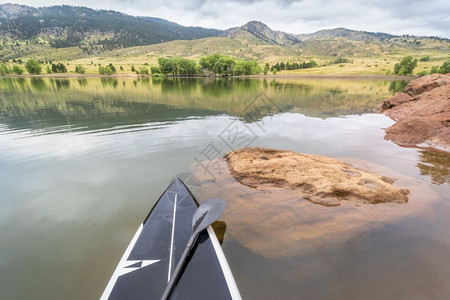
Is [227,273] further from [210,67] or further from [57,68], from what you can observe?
[57,68]

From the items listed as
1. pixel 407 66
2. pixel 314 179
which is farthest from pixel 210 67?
pixel 314 179

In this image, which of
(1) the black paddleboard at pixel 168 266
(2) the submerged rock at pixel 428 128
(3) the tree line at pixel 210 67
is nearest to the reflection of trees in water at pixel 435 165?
(2) the submerged rock at pixel 428 128

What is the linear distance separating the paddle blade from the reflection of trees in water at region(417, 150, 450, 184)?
11484mm

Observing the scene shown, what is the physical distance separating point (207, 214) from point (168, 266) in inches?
83.0

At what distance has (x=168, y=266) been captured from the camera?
559 centimetres

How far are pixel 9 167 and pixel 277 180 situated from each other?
16.3 m

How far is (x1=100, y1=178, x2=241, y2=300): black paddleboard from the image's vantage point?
488cm

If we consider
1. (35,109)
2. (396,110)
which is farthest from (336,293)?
(35,109)

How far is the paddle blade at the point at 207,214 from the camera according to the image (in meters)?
6.77

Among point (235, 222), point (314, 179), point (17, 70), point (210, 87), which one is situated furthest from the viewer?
point (17, 70)

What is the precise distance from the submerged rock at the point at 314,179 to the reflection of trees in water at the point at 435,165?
2.91 metres

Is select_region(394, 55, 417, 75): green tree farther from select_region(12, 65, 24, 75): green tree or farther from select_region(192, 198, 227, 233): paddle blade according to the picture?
select_region(12, 65, 24, 75): green tree

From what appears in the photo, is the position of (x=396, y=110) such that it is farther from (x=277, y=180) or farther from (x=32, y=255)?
(x=32, y=255)

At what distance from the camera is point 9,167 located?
1268 centimetres
